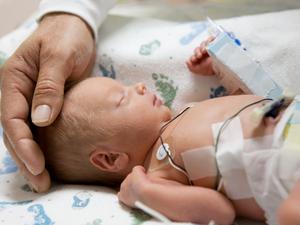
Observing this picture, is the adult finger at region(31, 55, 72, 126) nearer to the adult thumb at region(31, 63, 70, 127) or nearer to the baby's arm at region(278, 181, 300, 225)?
the adult thumb at region(31, 63, 70, 127)

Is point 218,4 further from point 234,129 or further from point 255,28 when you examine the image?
point 234,129

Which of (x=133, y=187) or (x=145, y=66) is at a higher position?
(x=145, y=66)

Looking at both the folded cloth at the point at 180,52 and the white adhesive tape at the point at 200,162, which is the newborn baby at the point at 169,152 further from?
the folded cloth at the point at 180,52

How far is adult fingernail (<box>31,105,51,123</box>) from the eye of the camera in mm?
1054

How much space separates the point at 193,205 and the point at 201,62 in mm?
432

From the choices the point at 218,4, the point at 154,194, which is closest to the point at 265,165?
the point at 154,194

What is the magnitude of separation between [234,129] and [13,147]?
468 mm

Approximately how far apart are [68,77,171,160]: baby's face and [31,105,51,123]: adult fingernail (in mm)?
76

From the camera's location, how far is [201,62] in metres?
1.23

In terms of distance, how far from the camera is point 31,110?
111 cm

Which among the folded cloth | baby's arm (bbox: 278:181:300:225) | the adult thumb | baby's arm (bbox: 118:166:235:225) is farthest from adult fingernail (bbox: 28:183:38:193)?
baby's arm (bbox: 278:181:300:225)

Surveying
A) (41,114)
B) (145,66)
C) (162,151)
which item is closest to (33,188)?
(41,114)

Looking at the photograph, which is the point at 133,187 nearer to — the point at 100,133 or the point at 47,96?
the point at 100,133

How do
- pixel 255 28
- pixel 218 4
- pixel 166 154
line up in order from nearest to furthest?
1. pixel 166 154
2. pixel 255 28
3. pixel 218 4
